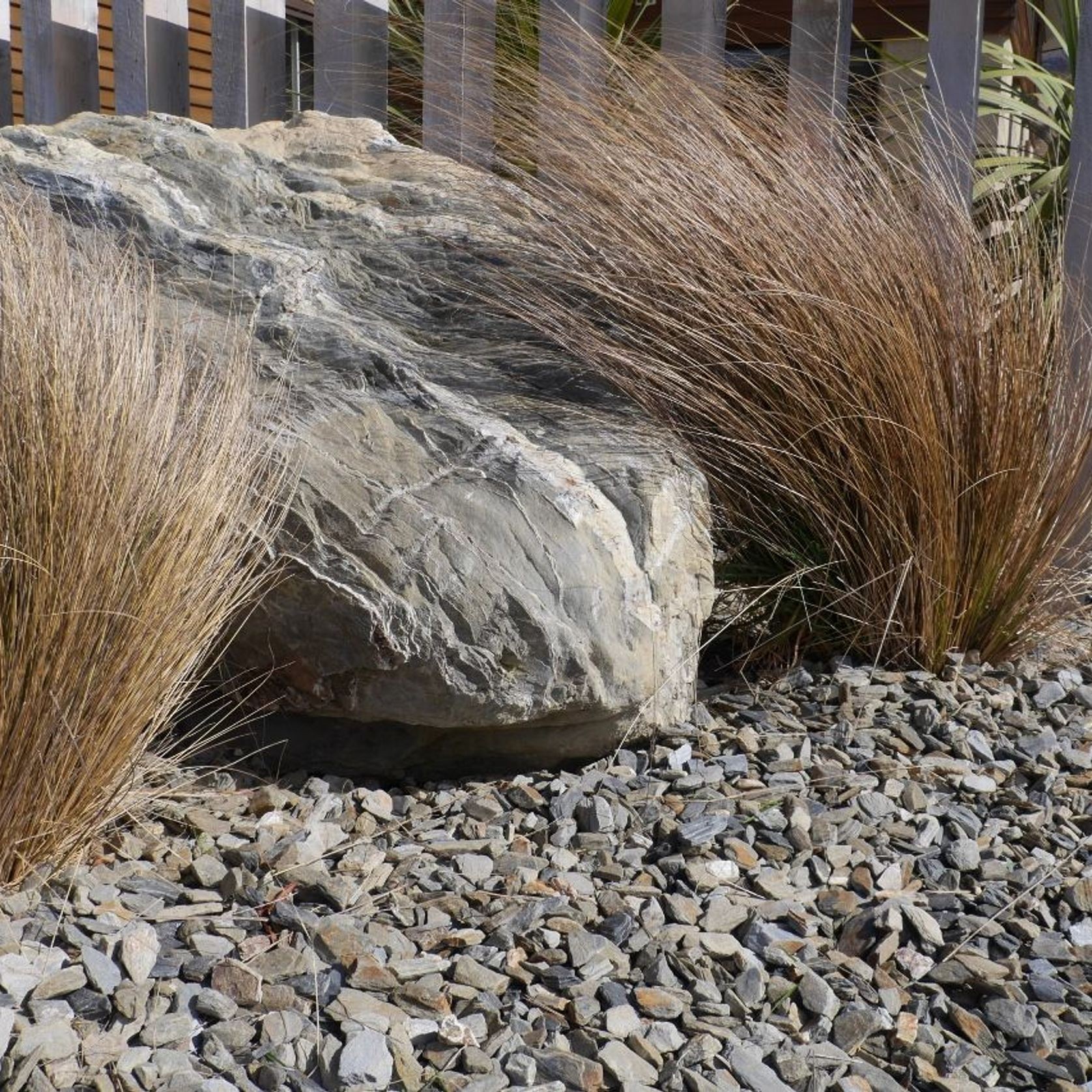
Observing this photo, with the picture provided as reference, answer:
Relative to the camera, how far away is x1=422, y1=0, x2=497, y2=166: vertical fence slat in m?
3.52

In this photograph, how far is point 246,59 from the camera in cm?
411

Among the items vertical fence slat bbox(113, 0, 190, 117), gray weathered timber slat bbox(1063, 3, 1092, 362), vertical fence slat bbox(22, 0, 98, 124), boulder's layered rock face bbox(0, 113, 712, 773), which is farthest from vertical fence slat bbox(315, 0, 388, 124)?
gray weathered timber slat bbox(1063, 3, 1092, 362)

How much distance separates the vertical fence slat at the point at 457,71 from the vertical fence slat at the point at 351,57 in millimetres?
284

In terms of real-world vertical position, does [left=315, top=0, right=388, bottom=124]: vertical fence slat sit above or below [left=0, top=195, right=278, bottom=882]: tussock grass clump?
above

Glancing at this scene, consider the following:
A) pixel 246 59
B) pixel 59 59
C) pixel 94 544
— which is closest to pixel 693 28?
pixel 246 59

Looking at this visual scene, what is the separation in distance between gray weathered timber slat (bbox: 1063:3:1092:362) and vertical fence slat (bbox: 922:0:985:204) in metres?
0.23

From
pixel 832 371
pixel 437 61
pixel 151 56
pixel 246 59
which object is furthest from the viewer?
pixel 151 56

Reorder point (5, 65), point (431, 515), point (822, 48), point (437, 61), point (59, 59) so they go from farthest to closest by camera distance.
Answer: point (5, 65) < point (59, 59) < point (437, 61) < point (822, 48) < point (431, 515)

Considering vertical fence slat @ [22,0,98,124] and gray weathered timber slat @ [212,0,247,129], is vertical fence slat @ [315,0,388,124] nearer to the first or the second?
gray weathered timber slat @ [212,0,247,129]

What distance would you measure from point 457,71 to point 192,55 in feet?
15.2

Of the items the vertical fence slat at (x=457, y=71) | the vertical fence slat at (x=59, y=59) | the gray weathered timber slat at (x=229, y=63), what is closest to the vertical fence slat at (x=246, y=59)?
the gray weathered timber slat at (x=229, y=63)

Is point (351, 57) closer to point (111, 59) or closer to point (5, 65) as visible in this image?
point (5, 65)

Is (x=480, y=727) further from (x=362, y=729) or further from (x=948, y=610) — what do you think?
(x=948, y=610)

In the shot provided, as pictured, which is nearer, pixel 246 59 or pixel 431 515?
pixel 431 515
